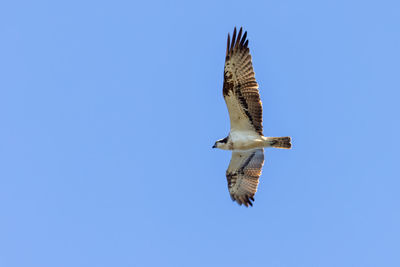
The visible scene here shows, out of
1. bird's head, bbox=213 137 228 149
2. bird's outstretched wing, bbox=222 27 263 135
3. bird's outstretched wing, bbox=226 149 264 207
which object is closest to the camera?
bird's outstretched wing, bbox=222 27 263 135

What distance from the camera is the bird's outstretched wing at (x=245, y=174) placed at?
63.2 feet

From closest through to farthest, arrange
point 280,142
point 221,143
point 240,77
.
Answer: point 240,77 < point 280,142 < point 221,143

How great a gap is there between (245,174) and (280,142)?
1605mm

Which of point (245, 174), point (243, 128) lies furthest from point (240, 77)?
point (245, 174)

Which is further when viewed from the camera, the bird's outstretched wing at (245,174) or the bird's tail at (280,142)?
the bird's outstretched wing at (245,174)

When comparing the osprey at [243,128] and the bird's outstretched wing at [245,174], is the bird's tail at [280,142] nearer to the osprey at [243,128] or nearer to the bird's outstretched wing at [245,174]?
the osprey at [243,128]

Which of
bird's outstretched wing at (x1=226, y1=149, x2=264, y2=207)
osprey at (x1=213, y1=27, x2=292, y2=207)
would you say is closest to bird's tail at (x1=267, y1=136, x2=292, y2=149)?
osprey at (x1=213, y1=27, x2=292, y2=207)

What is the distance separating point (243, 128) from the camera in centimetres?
1864

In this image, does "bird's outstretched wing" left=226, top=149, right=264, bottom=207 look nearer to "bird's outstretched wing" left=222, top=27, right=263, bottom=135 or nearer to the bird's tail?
the bird's tail

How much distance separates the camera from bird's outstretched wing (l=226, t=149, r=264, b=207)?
19.2 m

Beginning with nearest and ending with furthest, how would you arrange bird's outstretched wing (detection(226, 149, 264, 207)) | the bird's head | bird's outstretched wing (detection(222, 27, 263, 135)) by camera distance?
bird's outstretched wing (detection(222, 27, 263, 135)), the bird's head, bird's outstretched wing (detection(226, 149, 264, 207))

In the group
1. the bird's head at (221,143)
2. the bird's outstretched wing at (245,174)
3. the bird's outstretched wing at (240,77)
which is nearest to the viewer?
the bird's outstretched wing at (240,77)

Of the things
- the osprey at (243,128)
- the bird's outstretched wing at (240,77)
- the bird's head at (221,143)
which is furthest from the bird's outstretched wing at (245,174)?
the bird's outstretched wing at (240,77)

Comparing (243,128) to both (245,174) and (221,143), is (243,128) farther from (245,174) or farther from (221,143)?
(245,174)
